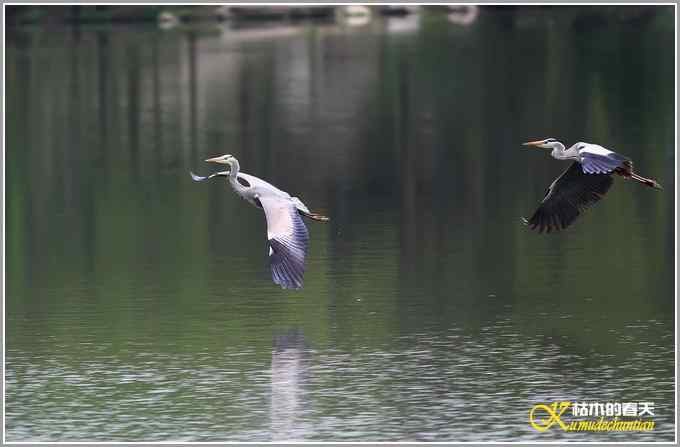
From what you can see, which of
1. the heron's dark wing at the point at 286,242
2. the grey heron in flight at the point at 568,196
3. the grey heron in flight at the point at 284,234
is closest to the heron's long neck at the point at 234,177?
the grey heron in flight at the point at 284,234

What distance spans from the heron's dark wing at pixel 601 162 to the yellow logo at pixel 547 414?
7.28ft

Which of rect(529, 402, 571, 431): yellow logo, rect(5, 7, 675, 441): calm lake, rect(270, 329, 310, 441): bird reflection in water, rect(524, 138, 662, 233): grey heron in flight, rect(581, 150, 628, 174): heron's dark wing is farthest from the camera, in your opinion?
rect(524, 138, 662, 233): grey heron in flight

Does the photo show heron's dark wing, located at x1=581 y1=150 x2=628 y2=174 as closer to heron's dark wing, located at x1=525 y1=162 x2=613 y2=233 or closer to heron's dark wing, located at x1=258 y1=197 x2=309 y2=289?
heron's dark wing, located at x1=525 y1=162 x2=613 y2=233

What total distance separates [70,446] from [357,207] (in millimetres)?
15052

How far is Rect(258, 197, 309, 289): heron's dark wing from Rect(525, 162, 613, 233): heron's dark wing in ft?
8.77

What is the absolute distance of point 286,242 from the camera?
18719 mm

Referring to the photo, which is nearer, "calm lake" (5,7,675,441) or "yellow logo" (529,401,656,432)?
"yellow logo" (529,401,656,432)

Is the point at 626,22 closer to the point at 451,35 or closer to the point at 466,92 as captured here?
the point at 451,35

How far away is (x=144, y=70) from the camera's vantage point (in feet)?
201

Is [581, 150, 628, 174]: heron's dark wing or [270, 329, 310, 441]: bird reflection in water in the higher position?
[581, 150, 628, 174]: heron's dark wing

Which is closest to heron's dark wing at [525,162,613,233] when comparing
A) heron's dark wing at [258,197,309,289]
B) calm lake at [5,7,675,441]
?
calm lake at [5,7,675,441]

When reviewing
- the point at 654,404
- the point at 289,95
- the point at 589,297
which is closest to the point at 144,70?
the point at 289,95

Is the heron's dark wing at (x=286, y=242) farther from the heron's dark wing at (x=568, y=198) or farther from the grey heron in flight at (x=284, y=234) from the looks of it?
the heron's dark wing at (x=568, y=198)

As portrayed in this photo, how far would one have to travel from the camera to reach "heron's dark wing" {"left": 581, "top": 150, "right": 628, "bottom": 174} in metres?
17.7
